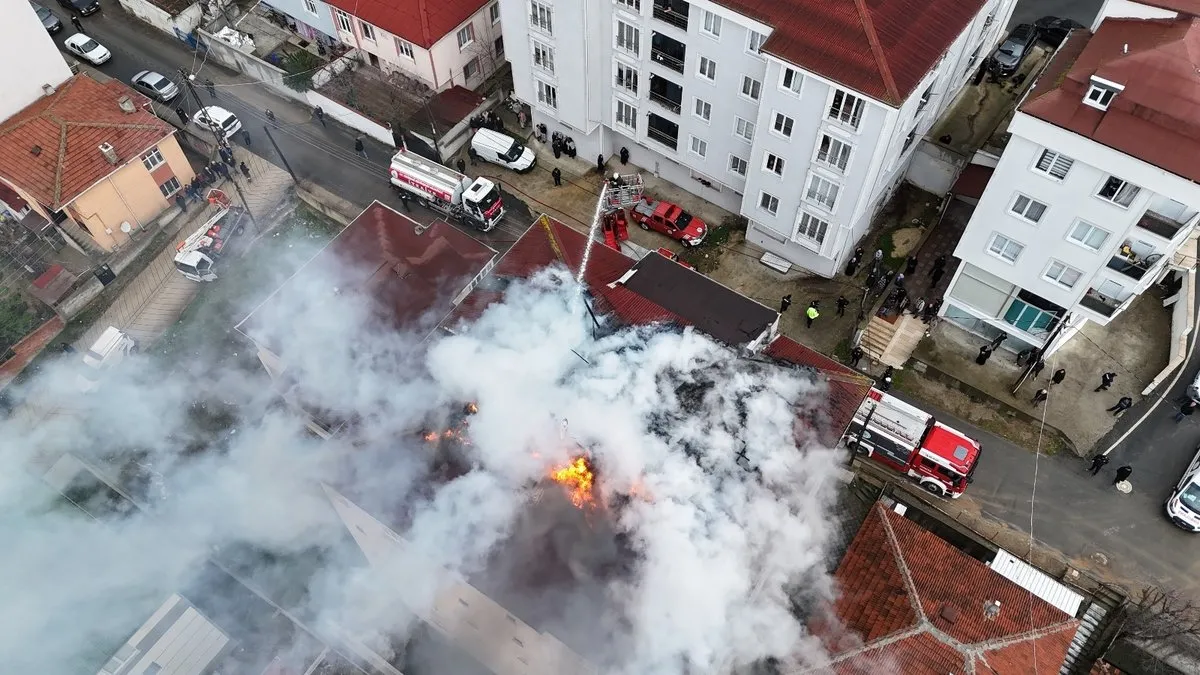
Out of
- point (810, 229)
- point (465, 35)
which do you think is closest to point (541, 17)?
point (465, 35)

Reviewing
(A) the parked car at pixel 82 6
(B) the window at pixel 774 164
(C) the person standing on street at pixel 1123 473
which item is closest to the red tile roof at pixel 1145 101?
(B) the window at pixel 774 164

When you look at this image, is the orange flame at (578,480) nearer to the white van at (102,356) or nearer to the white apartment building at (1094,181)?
the white apartment building at (1094,181)

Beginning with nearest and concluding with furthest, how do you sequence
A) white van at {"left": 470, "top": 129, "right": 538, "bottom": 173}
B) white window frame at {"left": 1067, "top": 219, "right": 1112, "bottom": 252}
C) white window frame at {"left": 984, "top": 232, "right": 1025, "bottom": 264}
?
white window frame at {"left": 1067, "top": 219, "right": 1112, "bottom": 252} < white window frame at {"left": 984, "top": 232, "right": 1025, "bottom": 264} < white van at {"left": 470, "top": 129, "right": 538, "bottom": 173}

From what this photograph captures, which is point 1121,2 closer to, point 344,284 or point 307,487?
point 344,284

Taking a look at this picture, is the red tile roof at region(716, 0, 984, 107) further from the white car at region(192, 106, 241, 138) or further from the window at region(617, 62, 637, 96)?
the white car at region(192, 106, 241, 138)

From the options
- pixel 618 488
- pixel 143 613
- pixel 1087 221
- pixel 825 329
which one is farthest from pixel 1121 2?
pixel 143 613

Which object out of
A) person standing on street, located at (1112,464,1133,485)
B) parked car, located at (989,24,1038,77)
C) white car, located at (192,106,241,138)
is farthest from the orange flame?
parked car, located at (989,24,1038,77)

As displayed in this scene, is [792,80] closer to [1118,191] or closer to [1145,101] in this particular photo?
[1145,101]
